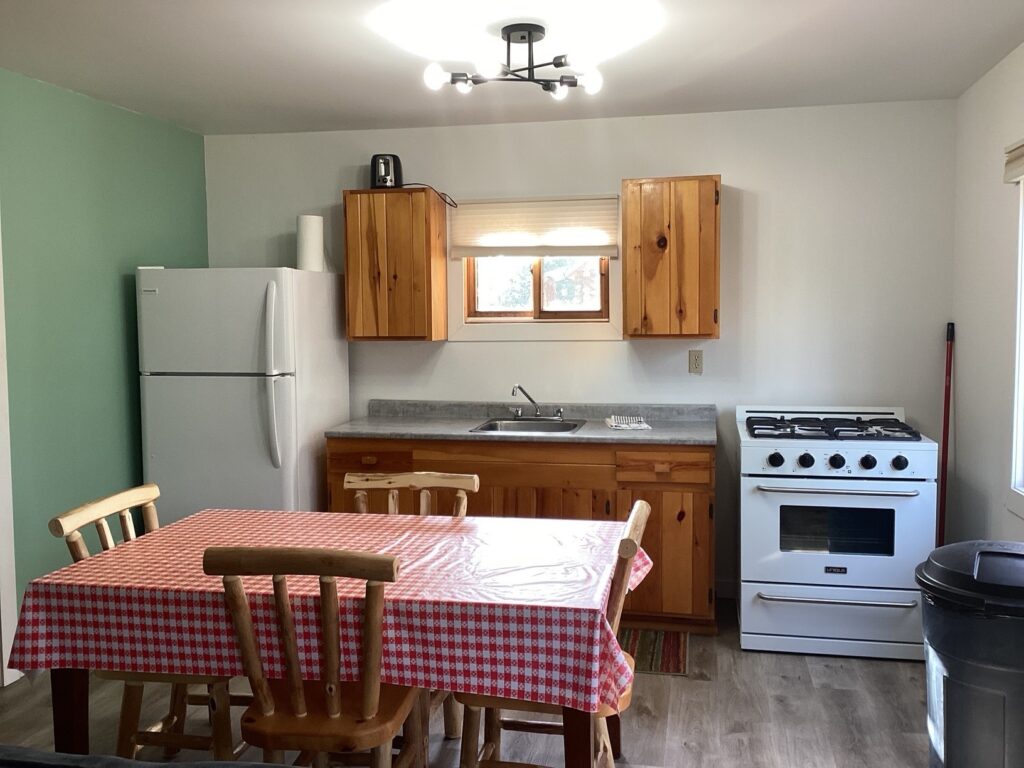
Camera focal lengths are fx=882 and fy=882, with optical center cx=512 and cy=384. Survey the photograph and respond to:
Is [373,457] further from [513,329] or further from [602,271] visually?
[602,271]

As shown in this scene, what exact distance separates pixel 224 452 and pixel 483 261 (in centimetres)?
163

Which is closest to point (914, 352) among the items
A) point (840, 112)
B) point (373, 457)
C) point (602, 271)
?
point (840, 112)

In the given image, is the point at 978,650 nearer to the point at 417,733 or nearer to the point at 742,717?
the point at 742,717

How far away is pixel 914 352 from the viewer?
415 cm

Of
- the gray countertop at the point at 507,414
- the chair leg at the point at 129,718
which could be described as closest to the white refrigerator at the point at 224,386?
the gray countertop at the point at 507,414

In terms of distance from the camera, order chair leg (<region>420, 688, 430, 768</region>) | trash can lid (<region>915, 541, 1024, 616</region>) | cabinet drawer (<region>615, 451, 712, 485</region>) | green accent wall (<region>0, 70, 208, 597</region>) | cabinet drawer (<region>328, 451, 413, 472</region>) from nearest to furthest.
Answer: trash can lid (<region>915, 541, 1024, 616</region>) < chair leg (<region>420, 688, 430, 768</region>) < green accent wall (<region>0, 70, 208, 597</region>) < cabinet drawer (<region>615, 451, 712, 485</region>) < cabinet drawer (<region>328, 451, 413, 472</region>)

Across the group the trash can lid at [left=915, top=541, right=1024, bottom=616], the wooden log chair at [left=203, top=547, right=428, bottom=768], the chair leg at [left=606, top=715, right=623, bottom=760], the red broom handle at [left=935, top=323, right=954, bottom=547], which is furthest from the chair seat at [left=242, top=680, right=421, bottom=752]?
the red broom handle at [left=935, top=323, right=954, bottom=547]

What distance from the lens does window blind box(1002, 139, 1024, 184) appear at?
3.12 meters

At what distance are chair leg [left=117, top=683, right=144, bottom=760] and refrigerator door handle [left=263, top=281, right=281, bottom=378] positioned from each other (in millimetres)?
1651

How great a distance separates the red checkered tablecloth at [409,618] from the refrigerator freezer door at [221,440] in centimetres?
157

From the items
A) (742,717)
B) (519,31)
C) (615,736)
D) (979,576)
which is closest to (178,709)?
(615,736)

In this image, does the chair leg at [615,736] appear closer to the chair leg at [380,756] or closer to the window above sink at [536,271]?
the chair leg at [380,756]

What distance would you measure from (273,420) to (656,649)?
195 centimetres

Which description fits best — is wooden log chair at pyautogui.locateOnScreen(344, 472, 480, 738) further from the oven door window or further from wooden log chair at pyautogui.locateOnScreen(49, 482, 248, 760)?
the oven door window
